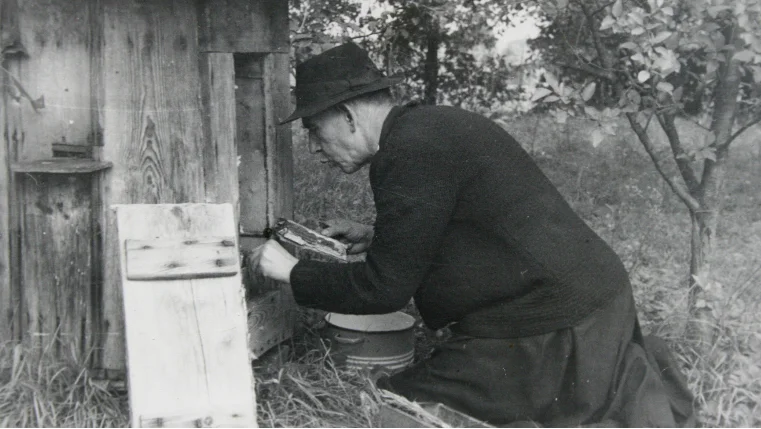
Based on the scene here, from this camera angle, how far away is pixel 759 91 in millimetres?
4586

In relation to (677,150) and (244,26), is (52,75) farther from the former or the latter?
(677,150)

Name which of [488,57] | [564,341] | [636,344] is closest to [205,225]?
[564,341]

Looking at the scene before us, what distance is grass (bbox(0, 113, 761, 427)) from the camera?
3.41 meters

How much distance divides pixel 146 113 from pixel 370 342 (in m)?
1.66

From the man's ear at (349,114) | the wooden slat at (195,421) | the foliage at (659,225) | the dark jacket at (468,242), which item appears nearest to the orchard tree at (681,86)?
the foliage at (659,225)

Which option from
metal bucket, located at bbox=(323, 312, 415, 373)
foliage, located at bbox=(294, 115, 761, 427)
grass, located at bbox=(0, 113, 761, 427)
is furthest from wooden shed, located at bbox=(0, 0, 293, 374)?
foliage, located at bbox=(294, 115, 761, 427)

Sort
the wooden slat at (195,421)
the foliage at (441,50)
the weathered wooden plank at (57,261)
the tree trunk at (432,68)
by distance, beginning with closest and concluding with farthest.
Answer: the wooden slat at (195,421)
the weathered wooden plank at (57,261)
the foliage at (441,50)
the tree trunk at (432,68)

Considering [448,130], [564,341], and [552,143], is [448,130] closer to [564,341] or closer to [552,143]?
[564,341]

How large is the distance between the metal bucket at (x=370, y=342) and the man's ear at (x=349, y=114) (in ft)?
4.01

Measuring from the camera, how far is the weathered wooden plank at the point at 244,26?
363 centimetres

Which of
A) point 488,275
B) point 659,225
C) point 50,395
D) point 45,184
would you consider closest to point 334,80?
point 488,275

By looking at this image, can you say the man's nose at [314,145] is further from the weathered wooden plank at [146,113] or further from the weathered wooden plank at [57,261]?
the weathered wooden plank at [57,261]

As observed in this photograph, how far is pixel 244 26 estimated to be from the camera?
380 cm

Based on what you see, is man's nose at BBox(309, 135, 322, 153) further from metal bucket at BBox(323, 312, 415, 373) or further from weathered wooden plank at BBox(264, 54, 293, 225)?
metal bucket at BBox(323, 312, 415, 373)
